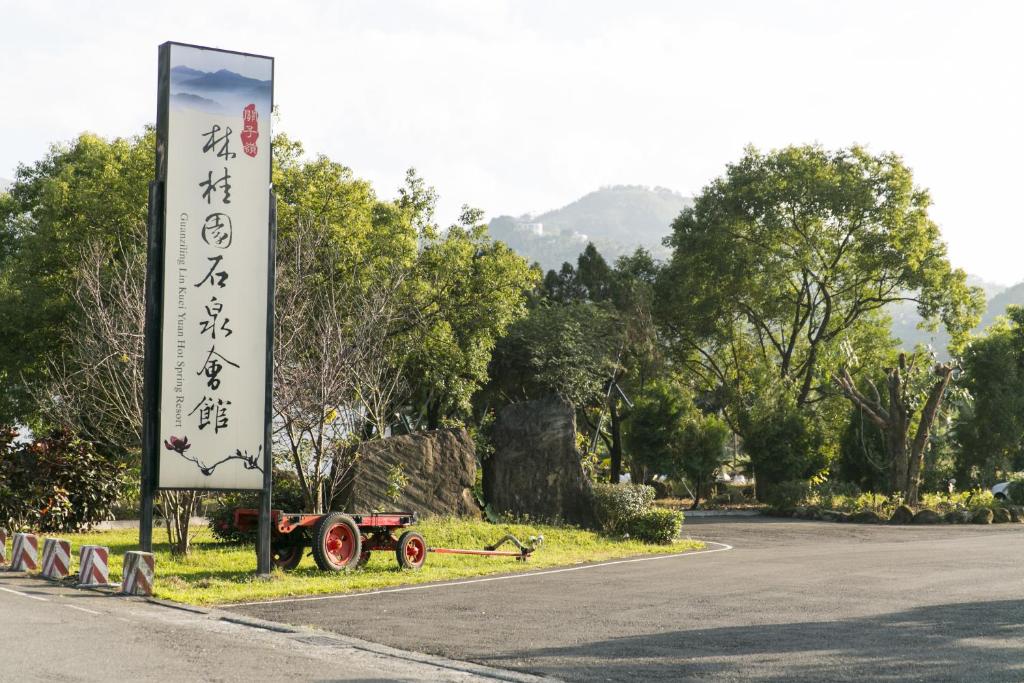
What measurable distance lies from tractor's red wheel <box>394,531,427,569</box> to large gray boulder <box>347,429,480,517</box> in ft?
12.6

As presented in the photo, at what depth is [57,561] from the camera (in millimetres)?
→ 16266

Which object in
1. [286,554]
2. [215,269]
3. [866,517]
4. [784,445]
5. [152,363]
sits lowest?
[866,517]

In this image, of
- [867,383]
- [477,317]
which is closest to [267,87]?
[477,317]

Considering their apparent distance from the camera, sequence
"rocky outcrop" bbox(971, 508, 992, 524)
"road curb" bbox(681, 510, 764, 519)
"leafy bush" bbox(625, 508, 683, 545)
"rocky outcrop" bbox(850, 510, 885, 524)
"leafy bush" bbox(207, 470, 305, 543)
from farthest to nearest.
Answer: "road curb" bbox(681, 510, 764, 519)
"rocky outcrop" bbox(850, 510, 885, 524)
"rocky outcrop" bbox(971, 508, 992, 524)
"leafy bush" bbox(625, 508, 683, 545)
"leafy bush" bbox(207, 470, 305, 543)

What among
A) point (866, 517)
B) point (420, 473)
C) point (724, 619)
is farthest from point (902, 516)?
point (724, 619)

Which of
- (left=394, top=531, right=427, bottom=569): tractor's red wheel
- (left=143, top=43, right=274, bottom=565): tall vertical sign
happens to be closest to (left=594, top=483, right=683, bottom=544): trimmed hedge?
(left=394, top=531, right=427, bottom=569): tractor's red wheel

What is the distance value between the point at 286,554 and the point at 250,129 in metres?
6.62

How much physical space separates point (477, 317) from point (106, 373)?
9770 millimetres

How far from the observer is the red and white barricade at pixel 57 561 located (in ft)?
53.2

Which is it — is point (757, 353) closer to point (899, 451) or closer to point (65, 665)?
point (899, 451)

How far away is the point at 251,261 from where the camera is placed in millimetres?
16391

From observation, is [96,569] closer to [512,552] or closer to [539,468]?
[512,552]

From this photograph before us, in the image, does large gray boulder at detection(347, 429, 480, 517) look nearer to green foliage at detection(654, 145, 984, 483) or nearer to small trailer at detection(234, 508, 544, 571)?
small trailer at detection(234, 508, 544, 571)

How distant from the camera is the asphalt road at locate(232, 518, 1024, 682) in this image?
9578mm
